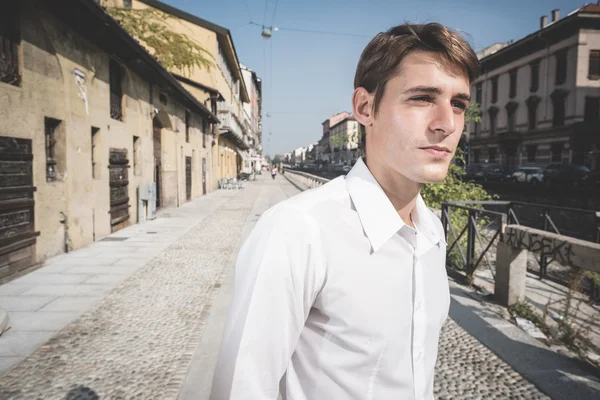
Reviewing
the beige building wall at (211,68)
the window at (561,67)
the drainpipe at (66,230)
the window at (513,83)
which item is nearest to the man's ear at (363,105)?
the drainpipe at (66,230)

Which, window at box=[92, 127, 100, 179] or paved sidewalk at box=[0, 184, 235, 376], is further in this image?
window at box=[92, 127, 100, 179]

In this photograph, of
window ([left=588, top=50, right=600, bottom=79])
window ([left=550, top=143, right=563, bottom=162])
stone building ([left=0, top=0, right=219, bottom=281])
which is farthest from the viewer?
window ([left=550, top=143, right=563, bottom=162])

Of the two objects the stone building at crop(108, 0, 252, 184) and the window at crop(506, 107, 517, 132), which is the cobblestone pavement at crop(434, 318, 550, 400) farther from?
the window at crop(506, 107, 517, 132)

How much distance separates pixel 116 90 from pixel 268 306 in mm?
11593

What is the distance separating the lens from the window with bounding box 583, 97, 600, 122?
31750mm

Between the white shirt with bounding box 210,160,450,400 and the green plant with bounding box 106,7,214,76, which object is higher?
the green plant with bounding box 106,7,214,76

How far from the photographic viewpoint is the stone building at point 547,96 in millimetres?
31172

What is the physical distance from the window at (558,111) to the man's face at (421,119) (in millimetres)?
39020

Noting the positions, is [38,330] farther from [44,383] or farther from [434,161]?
[434,161]

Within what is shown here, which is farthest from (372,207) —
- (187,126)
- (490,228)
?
(187,126)

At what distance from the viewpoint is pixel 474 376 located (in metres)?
3.36

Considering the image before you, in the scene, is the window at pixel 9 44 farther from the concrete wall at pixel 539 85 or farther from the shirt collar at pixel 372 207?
the concrete wall at pixel 539 85

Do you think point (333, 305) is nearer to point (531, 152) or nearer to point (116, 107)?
point (116, 107)

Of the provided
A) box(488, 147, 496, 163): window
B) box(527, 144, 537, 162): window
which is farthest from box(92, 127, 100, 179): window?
box(488, 147, 496, 163): window
